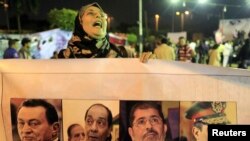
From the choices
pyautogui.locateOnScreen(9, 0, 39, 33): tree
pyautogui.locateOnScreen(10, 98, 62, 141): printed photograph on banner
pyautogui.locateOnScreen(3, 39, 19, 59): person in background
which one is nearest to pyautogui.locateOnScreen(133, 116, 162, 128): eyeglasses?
pyautogui.locateOnScreen(10, 98, 62, 141): printed photograph on banner

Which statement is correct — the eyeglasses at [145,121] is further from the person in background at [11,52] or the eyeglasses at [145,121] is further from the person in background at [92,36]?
the person in background at [11,52]

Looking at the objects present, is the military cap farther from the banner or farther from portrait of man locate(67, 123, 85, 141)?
portrait of man locate(67, 123, 85, 141)

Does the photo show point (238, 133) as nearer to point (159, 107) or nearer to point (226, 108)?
point (226, 108)

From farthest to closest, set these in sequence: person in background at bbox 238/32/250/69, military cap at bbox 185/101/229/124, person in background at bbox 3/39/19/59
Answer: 1. person in background at bbox 238/32/250/69
2. person in background at bbox 3/39/19/59
3. military cap at bbox 185/101/229/124

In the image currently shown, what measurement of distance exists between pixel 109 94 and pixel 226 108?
22.9 inches

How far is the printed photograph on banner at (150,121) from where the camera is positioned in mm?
2406

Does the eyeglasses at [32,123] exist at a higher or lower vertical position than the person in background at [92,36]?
lower

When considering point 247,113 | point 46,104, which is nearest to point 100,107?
point 46,104

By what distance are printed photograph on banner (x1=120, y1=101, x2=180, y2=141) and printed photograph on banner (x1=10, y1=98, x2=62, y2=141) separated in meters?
0.34

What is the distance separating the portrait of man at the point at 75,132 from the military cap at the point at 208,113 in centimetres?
53

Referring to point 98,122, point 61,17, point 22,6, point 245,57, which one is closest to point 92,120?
point 98,122

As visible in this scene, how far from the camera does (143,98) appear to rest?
8.06ft

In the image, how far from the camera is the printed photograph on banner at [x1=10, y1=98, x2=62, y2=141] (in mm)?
2498

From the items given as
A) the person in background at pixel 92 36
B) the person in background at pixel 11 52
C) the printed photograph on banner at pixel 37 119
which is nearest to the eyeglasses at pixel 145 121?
the printed photograph on banner at pixel 37 119
